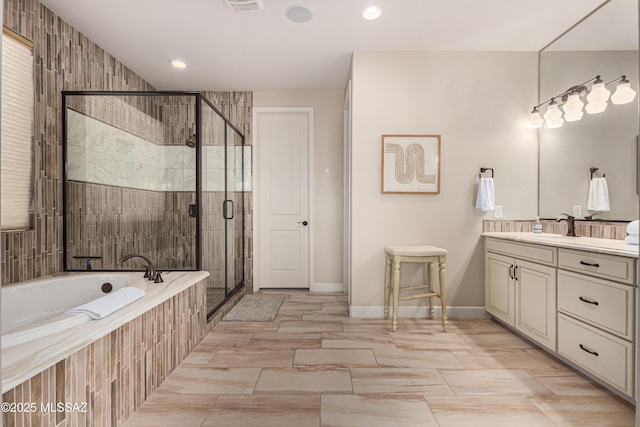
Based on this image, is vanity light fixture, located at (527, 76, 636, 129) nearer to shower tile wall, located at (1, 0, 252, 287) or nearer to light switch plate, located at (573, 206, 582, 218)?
light switch plate, located at (573, 206, 582, 218)

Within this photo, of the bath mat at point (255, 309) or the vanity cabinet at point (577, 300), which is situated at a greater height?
the vanity cabinet at point (577, 300)

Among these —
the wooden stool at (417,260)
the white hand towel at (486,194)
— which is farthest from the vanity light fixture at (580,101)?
the wooden stool at (417,260)

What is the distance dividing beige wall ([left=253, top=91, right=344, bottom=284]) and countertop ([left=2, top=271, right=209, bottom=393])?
253 cm

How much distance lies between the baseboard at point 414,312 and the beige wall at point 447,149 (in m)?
0.02

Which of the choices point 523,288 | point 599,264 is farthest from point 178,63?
point 599,264

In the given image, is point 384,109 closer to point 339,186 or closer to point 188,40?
point 339,186

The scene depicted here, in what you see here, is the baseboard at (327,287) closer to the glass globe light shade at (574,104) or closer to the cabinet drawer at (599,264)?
the cabinet drawer at (599,264)

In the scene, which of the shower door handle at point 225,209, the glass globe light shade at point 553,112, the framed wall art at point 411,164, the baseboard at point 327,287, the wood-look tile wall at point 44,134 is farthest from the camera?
the baseboard at point 327,287

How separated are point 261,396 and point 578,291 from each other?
2.06m

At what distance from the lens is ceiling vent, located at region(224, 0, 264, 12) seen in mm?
2504

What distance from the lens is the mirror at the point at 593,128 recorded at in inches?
93.7

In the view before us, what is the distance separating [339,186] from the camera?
435 centimetres

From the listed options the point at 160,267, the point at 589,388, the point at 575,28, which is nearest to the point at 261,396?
the point at 160,267

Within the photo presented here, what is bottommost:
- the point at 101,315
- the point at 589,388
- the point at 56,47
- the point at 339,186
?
the point at 589,388
